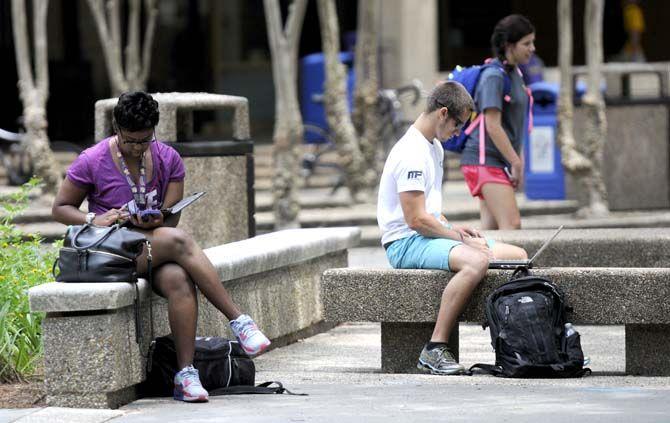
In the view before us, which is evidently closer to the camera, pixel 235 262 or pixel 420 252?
pixel 420 252

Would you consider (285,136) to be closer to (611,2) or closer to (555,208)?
(555,208)

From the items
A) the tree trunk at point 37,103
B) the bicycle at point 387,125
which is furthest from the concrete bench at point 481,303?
the bicycle at point 387,125

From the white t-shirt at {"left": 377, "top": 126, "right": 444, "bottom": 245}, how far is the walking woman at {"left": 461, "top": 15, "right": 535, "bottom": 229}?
1254mm

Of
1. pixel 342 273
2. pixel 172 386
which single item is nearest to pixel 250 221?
pixel 342 273

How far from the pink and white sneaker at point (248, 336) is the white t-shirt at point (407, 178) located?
111cm

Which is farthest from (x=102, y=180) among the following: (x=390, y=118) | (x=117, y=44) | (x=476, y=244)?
(x=117, y=44)

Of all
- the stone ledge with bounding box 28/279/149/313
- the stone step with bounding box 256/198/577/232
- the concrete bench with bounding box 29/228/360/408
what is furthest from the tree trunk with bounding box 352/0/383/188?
the stone ledge with bounding box 28/279/149/313

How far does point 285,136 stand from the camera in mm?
16172

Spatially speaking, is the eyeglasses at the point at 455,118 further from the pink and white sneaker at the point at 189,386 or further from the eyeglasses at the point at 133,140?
the pink and white sneaker at the point at 189,386

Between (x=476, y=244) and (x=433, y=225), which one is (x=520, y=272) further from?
(x=433, y=225)

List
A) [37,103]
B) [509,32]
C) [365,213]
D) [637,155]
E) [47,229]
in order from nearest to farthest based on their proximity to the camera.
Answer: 1. [509,32]
2. [47,229]
3. [365,213]
4. [637,155]
5. [37,103]

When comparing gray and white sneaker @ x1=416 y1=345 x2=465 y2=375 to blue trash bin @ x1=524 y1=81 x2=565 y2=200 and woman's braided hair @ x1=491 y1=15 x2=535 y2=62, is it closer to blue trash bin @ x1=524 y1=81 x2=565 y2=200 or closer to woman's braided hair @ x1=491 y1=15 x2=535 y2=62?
woman's braided hair @ x1=491 y1=15 x2=535 y2=62

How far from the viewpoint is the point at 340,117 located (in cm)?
1747

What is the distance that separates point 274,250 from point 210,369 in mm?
1786
